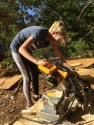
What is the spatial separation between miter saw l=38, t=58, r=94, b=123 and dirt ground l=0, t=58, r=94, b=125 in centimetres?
12

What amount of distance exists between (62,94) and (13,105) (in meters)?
1.36

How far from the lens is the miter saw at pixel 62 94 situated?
204cm

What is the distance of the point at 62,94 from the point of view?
7.34 feet

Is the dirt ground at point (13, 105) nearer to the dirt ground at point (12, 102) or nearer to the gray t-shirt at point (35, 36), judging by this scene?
the dirt ground at point (12, 102)

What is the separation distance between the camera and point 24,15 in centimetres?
851

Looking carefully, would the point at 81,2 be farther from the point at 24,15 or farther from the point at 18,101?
the point at 18,101

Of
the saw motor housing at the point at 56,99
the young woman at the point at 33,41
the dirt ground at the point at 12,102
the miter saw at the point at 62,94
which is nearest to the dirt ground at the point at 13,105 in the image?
the dirt ground at the point at 12,102

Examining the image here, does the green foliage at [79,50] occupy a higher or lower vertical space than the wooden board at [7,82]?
lower

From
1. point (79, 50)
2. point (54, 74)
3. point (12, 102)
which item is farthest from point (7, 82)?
point (79, 50)

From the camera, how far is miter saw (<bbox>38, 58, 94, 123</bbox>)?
6.68 ft

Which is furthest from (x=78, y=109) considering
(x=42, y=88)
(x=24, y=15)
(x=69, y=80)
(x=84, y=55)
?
(x=24, y=15)

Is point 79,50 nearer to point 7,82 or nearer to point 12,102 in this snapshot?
point 7,82

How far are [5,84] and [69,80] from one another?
212 cm

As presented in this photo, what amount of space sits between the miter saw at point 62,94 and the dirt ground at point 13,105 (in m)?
0.12
